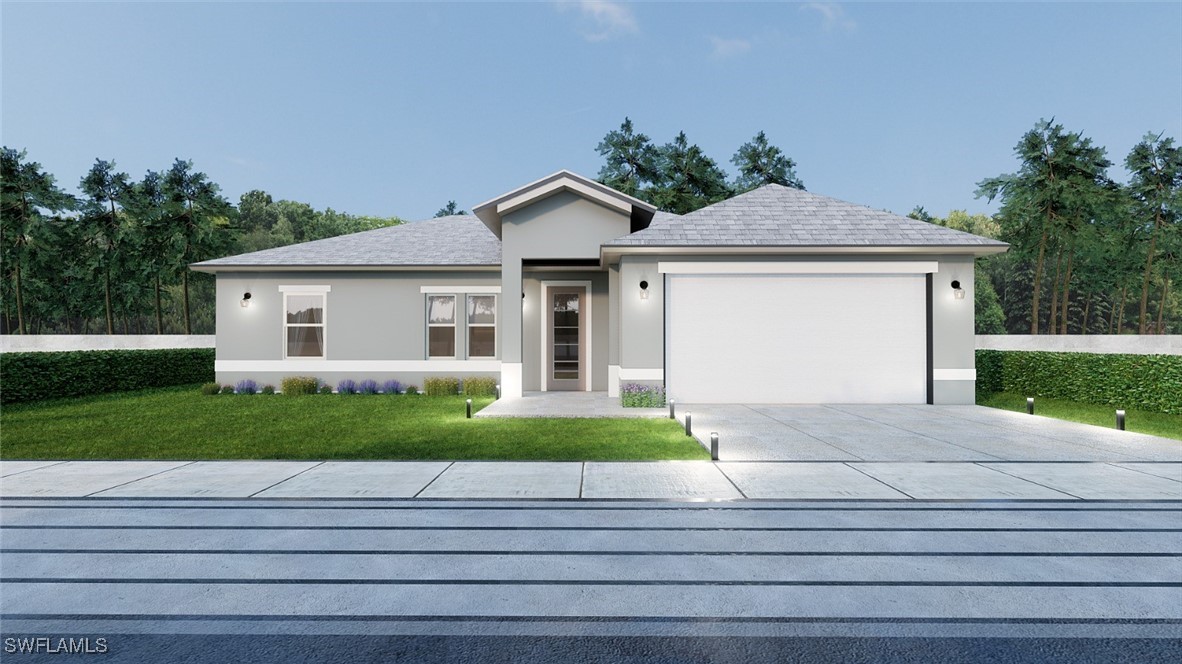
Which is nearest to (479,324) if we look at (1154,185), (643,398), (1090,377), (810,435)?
(643,398)

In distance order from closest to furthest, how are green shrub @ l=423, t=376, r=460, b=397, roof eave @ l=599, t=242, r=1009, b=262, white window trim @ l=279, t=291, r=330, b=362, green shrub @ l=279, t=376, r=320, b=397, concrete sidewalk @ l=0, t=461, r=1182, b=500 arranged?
concrete sidewalk @ l=0, t=461, r=1182, b=500
roof eave @ l=599, t=242, r=1009, b=262
green shrub @ l=423, t=376, r=460, b=397
green shrub @ l=279, t=376, r=320, b=397
white window trim @ l=279, t=291, r=330, b=362

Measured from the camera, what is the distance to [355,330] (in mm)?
17359

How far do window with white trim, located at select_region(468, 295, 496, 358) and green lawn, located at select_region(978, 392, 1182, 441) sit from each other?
43.4ft

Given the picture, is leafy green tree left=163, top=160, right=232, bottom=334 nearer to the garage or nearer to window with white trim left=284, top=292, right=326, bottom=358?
window with white trim left=284, top=292, right=326, bottom=358

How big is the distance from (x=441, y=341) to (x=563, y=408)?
623cm

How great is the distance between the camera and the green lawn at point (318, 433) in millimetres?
8195

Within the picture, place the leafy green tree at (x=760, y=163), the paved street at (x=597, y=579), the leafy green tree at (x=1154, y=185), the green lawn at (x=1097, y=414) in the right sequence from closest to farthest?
the paved street at (x=597, y=579) < the green lawn at (x=1097, y=414) < the leafy green tree at (x=1154, y=185) < the leafy green tree at (x=760, y=163)

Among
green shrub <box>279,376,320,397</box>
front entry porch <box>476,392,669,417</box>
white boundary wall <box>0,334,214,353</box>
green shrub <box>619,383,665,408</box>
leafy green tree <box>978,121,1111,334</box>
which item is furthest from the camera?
leafy green tree <box>978,121,1111,334</box>

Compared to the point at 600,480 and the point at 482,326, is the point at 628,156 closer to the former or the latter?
the point at 482,326

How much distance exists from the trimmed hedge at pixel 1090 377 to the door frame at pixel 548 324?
39.6 feet

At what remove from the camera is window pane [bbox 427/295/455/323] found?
17.6m

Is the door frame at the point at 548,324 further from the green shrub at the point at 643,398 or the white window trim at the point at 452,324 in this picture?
the green shrub at the point at 643,398

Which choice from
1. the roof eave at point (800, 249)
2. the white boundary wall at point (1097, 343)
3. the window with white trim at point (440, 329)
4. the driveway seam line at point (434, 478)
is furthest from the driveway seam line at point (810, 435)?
the white boundary wall at point (1097, 343)

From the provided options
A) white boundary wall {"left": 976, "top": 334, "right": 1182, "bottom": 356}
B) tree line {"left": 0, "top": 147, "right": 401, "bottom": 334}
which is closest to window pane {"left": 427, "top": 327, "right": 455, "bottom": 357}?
tree line {"left": 0, "top": 147, "right": 401, "bottom": 334}
